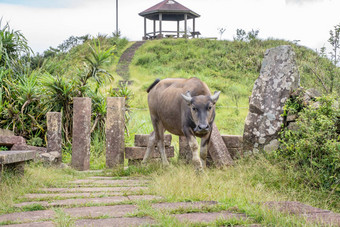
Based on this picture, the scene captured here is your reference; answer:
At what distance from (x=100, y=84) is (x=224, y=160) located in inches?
169

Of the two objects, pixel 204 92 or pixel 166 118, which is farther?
pixel 166 118

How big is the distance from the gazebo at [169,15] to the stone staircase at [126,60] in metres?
2.13

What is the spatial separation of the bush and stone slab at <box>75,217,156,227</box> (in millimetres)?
2712

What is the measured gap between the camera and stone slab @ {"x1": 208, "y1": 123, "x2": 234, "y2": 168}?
22.2 ft

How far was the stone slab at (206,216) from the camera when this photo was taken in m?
3.37

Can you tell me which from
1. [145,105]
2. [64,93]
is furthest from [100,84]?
[145,105]

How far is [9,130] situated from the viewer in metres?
8.66

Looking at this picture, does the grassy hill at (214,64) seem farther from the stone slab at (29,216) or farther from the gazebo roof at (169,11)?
the stone slab at (29,216)

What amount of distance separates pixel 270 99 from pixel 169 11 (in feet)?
91.6

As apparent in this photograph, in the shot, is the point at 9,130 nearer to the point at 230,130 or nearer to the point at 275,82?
the point at 275,82

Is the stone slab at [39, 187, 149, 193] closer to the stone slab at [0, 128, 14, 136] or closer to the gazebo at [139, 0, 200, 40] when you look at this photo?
the stone slab at [0, 128, 14, 136]

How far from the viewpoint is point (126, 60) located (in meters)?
29.0

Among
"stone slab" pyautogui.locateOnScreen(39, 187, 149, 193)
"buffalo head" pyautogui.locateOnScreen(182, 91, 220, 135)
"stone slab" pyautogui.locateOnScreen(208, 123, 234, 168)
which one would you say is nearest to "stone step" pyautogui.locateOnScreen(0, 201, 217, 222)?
"stone slab" pyautogui.locateOnScreen(39, 187, 149, 193)

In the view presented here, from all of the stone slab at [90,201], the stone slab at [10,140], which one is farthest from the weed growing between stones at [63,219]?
the stone slab at [10,140]
